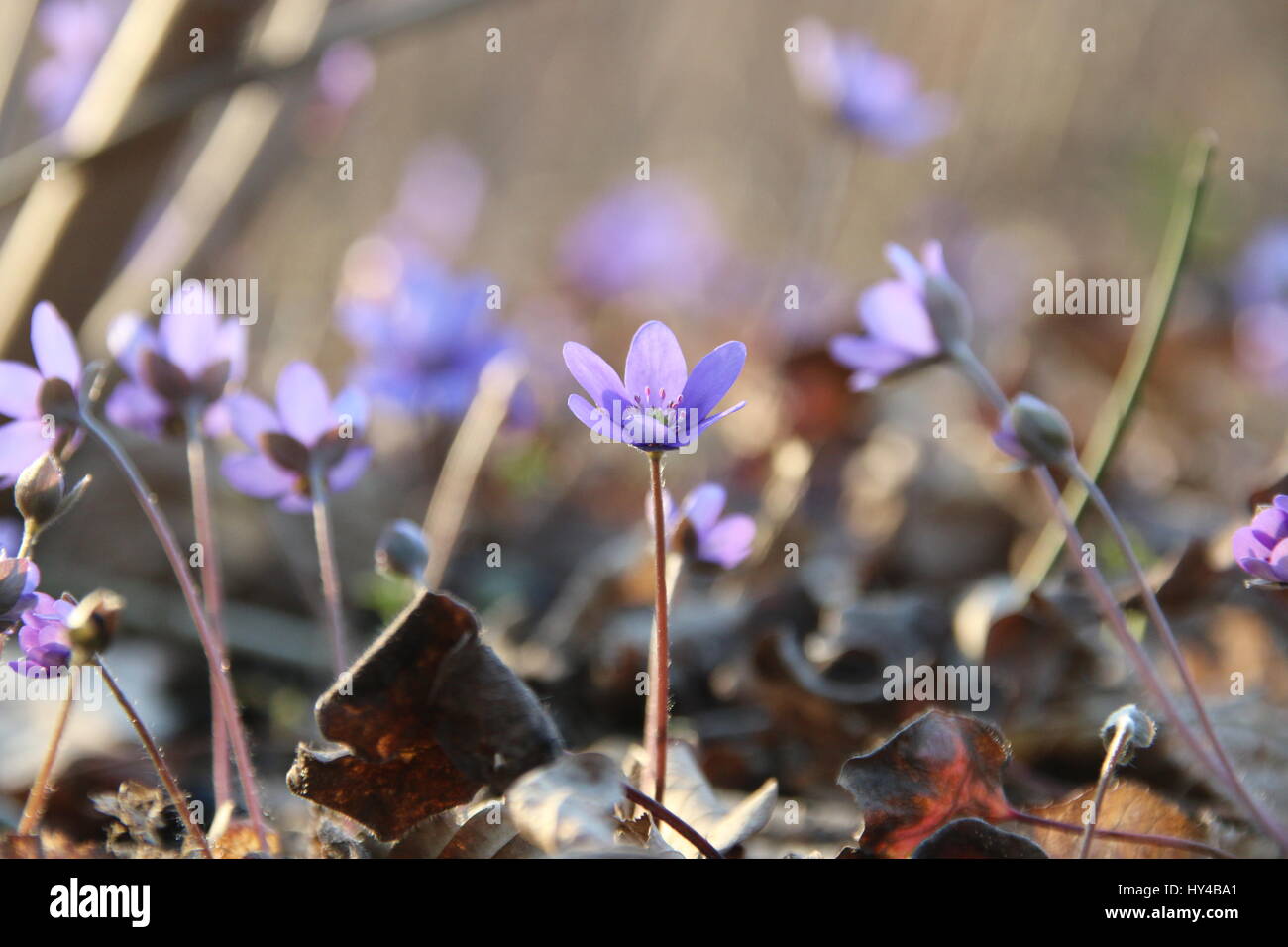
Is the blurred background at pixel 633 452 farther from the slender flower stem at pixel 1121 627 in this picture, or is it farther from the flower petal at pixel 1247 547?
the flower petal at pixel 1247 547

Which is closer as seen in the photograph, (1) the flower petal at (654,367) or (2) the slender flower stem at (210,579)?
(1) the flower petal at (654,367)

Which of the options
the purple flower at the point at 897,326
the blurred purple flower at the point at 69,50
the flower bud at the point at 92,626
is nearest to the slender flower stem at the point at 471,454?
the purple flower at the point at 897,326

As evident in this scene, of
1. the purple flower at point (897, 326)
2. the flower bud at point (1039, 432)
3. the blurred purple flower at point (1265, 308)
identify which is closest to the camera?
the flower bud at point (1039, 432)

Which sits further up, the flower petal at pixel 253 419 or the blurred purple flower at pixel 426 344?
the blurred purple flower at pixel 426 344

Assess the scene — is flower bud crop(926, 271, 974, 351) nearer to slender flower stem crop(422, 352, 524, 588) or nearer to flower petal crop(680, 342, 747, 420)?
flower petal crop(680, 342, 747, 420)

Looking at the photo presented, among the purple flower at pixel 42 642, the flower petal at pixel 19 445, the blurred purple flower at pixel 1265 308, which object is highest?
the blurred purple flower at pixel 1265 308

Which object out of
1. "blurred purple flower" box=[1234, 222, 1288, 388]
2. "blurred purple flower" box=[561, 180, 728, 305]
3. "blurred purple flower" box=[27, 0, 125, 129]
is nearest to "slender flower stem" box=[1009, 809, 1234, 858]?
"blurred purple flower" box=[1234, 222, 1288, 388]
